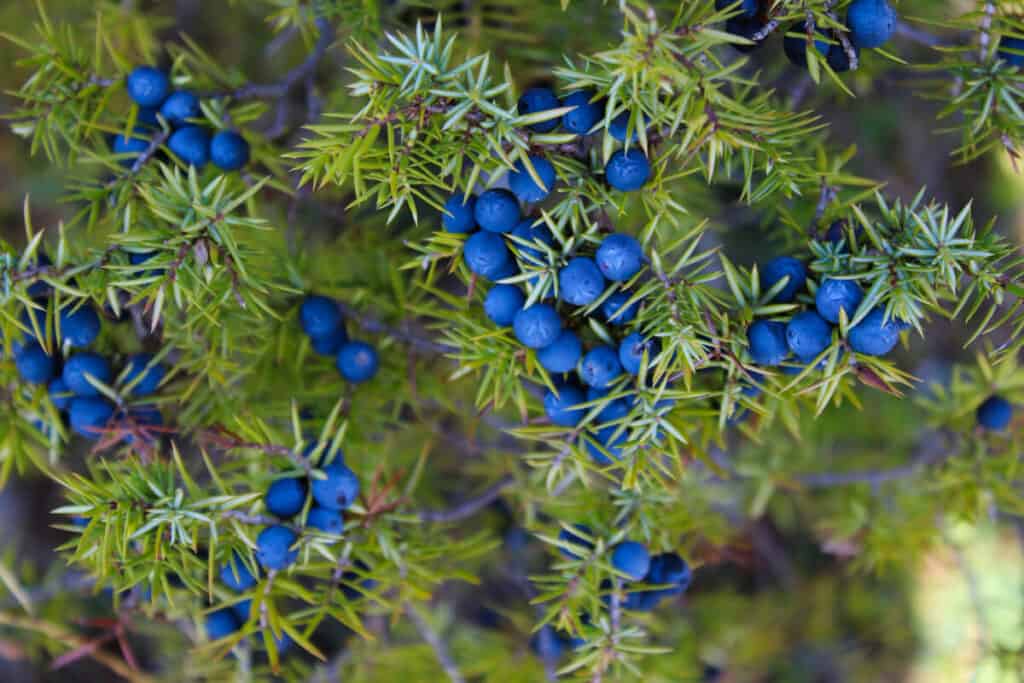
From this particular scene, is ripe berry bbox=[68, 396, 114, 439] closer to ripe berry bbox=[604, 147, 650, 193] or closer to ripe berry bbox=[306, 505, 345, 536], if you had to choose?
ripe berry bbox=[306, 505, 345, 536]

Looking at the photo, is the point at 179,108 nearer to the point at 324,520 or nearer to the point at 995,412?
the point at 324,520

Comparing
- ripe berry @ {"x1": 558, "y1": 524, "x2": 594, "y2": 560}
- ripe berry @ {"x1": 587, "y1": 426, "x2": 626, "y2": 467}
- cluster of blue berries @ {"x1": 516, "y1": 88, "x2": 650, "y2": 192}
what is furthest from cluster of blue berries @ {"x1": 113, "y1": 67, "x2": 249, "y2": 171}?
ripe berry @ {"x1": 558, "y1": 524, "x2": 594, "y2": 560}

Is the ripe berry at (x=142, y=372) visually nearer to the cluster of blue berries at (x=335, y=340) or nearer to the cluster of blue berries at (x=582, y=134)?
the cluster of blue berries at (x=335, y=340)

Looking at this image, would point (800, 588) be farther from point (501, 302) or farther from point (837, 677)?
point (501, 302)

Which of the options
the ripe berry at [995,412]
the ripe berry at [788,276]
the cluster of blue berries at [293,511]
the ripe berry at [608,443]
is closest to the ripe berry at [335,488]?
the cluster of blue berries at [293,511]

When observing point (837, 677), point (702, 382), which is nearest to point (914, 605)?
point (837, 677)

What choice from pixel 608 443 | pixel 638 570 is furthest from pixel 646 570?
pixel 608 443
